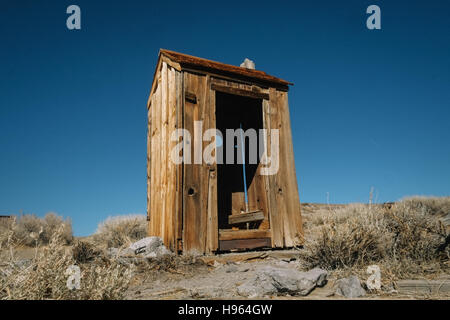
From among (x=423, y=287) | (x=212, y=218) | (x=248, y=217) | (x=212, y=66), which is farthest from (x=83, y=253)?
(x=423, y=287)

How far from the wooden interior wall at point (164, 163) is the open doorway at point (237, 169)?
4.43ft

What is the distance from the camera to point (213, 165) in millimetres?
5188

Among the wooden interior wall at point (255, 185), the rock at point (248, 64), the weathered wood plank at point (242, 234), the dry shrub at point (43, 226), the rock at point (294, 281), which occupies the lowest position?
the dry shrub at point (43, 226)

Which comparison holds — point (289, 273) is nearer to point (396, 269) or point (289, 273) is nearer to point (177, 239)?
point (396, 269)

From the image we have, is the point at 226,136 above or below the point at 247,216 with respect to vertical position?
above

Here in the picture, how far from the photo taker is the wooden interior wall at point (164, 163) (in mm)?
4824

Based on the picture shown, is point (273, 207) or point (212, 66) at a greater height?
point (212, 66)

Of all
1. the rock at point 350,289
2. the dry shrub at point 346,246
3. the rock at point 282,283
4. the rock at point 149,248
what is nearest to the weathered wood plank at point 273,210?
the dry shrub at point 346,246

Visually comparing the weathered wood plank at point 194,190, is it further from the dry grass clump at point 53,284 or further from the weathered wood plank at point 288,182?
the dry grass clump at point 53,284

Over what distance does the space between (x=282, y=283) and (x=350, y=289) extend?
598mm

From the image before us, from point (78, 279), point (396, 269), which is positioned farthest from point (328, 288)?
point (78, 279)

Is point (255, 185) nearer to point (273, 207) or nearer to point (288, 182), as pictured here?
point (288, 182)
